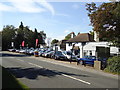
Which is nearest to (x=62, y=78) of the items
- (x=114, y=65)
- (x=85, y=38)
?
(x=114, y=65)

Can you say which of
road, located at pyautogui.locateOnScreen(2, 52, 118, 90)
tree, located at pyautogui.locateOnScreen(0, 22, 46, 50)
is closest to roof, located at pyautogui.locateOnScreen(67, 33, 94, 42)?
road, located at pyautogui.locateOnScreen(2, 52, 118, 90)

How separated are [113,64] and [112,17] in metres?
4.36

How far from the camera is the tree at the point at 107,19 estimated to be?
15.0m

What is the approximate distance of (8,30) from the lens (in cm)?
8719

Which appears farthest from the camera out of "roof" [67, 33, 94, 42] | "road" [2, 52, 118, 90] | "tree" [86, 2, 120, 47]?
"roof" [67, 33, 94, 42]

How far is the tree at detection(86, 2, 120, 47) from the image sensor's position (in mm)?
14961

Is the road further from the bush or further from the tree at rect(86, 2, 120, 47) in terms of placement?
the tree at rect(86, 2, 120, 47)

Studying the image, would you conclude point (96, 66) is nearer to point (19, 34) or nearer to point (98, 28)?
point (98, 28)

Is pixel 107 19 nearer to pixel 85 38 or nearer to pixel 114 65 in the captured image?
pixel 114 65

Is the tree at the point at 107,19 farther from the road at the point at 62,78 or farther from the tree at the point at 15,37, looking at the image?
the tree at the point at 15,37

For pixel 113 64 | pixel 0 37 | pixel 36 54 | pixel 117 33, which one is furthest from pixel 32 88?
pixel 0 37

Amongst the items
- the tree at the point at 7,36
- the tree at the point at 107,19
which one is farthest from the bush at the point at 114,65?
the tree at the point at 7,36

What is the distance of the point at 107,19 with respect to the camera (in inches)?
596

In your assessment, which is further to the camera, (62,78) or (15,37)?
(15,37)
